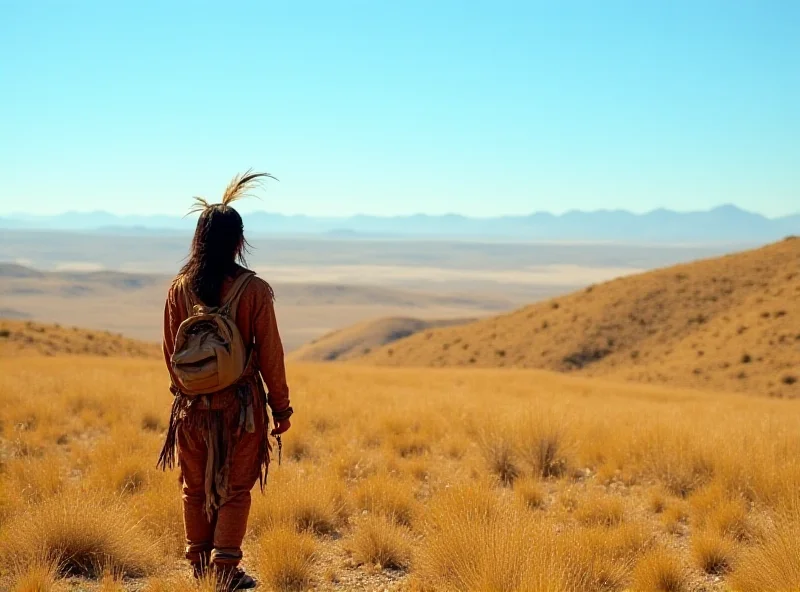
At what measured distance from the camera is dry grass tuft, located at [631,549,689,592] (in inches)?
186

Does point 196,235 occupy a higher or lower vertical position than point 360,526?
higher

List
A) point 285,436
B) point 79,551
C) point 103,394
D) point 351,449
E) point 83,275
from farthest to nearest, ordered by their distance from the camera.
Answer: point 83,275 → point 103,394 → point 285,436 → point 351,449 → point 79,551

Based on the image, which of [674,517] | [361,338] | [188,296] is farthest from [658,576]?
[361,338]

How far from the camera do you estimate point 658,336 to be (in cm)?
3238

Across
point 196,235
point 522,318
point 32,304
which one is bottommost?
point 32,304

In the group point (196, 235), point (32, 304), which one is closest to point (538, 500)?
point (196, 235)

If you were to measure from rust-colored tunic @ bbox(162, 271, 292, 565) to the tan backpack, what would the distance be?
10cm

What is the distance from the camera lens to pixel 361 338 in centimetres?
6681

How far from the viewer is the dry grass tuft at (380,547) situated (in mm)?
5312

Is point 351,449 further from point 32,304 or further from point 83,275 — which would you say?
point 83,275

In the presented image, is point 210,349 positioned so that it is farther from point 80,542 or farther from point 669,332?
point 669,332

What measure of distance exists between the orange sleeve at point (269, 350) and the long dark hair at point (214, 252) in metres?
0.22

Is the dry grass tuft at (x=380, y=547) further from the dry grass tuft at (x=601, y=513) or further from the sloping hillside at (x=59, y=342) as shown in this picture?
the sloping hillside at (x=59, y=342)

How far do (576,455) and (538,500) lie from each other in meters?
1.81
